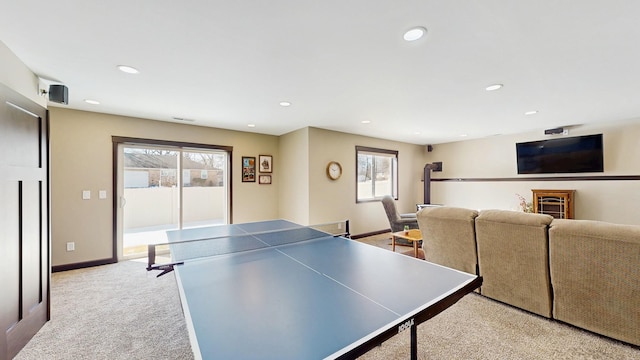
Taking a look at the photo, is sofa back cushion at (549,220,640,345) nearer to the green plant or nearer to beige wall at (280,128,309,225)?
beige wall at (280,128,309,225)

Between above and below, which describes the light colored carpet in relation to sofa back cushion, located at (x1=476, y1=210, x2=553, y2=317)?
below

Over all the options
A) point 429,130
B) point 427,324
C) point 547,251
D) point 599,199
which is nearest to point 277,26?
point 427,324

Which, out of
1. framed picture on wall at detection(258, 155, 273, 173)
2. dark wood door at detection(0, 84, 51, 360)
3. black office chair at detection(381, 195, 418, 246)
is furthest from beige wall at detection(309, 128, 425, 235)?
dark wood door at detection(0, 84, 51, 360)

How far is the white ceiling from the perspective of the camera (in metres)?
1.57

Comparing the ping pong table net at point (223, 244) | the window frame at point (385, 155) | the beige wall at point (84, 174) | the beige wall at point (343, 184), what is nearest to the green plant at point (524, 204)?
the beige wall at point (343, 184)

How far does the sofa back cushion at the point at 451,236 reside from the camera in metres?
2.67

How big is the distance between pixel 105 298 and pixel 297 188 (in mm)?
3196

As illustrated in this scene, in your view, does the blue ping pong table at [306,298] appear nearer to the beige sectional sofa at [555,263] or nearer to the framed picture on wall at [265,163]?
the beige sectional sofa at [555,263]

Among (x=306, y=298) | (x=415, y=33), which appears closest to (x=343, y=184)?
(x=415, y=33)

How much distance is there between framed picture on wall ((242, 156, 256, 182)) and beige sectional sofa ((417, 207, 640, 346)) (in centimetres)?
368

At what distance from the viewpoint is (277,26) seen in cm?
172

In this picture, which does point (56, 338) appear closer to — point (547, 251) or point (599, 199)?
point (547, 251)

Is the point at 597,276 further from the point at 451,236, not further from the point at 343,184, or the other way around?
the point at 343,184

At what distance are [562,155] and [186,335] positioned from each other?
687cm
